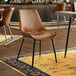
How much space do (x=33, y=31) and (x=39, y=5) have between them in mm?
6747

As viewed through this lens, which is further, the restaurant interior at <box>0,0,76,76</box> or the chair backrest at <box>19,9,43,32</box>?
the chair backrest at <box>19,9,43,32</box>

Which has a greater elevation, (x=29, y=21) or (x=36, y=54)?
(x=29, y=21)

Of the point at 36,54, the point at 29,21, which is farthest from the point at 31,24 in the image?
the point at 36,54

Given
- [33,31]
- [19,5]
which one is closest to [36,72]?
[33,31]

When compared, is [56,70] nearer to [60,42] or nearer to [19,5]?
[60,42]

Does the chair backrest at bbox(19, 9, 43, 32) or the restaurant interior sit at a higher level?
the chair backrest at bbox(19, 9, 43, 32)

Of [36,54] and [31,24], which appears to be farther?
[36,54]

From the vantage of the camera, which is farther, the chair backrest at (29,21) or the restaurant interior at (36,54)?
the chair backrest at (29,21)

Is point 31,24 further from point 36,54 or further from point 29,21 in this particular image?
point 36,54

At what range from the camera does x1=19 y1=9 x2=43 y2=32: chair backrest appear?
3473mm

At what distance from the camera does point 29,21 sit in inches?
142

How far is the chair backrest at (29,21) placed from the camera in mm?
3473

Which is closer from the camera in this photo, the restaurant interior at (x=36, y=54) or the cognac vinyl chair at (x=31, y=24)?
the restaurant interior at (x=36, y=54)

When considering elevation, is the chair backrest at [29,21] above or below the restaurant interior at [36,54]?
above
